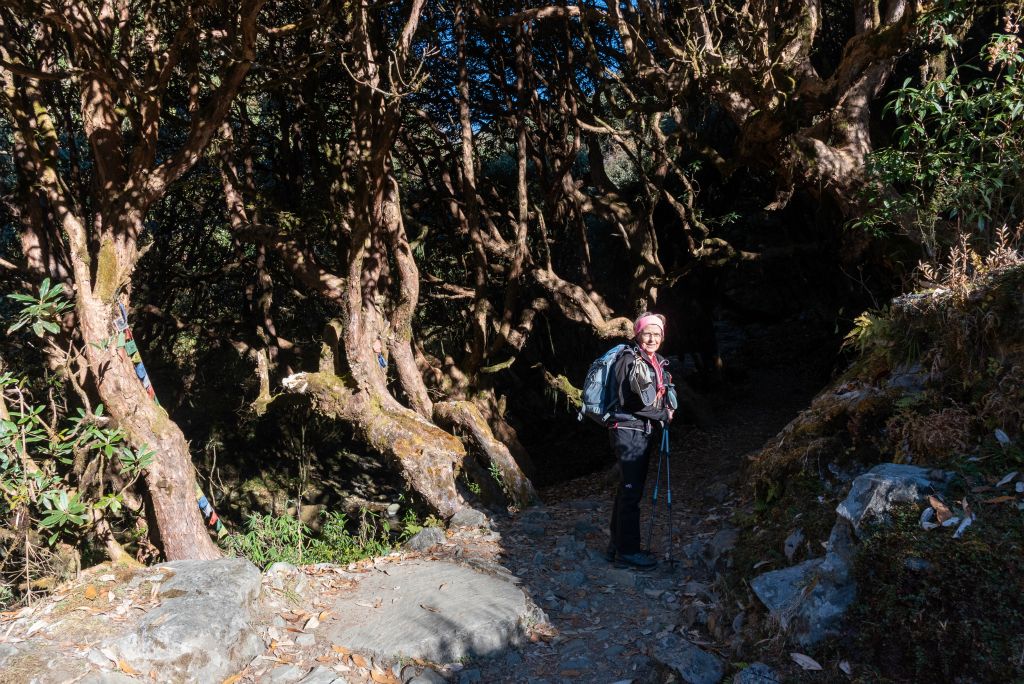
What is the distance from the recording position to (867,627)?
3441mm

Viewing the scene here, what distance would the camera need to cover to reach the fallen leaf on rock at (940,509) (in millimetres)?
3617

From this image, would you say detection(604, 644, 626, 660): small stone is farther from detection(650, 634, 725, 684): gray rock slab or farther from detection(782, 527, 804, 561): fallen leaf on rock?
detection(782, 527, 804, 561): fallen leaf on rock

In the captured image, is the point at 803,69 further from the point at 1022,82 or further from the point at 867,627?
the point at 867,627

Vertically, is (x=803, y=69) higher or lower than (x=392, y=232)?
higher

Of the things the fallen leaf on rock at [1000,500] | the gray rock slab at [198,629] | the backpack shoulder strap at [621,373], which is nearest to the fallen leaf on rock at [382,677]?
the gray rock slab at [198,629]

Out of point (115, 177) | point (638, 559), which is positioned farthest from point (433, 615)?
point (115, 177)

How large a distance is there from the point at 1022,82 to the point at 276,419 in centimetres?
1011

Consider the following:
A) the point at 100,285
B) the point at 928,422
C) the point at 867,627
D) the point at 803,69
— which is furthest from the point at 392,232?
the point at 867,627

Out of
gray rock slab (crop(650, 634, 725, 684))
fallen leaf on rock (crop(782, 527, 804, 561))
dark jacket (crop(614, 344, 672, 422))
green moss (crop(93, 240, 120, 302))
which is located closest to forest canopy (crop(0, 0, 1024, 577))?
green moss (crop(93, 240, 120, 302))

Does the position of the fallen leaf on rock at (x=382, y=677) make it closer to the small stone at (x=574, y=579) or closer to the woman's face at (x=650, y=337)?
the small stone at (x=574, y=579)

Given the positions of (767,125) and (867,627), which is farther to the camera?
(767,125)

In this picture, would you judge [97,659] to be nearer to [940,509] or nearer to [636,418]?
[636,418]

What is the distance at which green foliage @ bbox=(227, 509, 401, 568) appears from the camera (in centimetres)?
667

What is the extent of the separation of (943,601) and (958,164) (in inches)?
163
